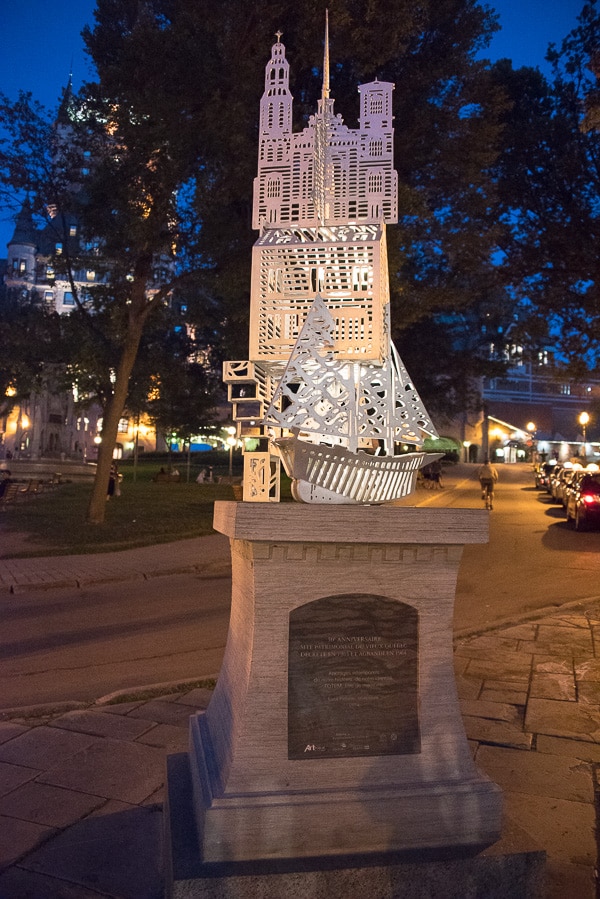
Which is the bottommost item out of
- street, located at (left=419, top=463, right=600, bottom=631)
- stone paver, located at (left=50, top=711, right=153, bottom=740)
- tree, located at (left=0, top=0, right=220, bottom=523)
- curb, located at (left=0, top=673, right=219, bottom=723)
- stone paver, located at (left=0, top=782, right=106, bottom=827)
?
street, located at (left=419, top=463, right=600, bottom=631)

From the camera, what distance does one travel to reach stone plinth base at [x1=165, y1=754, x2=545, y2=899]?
115 inches

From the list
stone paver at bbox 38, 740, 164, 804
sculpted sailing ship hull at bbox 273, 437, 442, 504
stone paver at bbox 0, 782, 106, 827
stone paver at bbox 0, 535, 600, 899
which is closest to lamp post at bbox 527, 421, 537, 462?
stone paver at bbox 0, 535, 600, 899

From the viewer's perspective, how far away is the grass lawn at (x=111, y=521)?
16.8m

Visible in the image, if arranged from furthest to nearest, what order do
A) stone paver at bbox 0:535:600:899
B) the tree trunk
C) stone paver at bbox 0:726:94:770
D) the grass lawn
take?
the tree trunk, the grass lawn, stone paver at bbox 0:726:94:770, stone paver at bbox 0:535:600:899

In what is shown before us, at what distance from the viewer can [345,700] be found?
129 inches

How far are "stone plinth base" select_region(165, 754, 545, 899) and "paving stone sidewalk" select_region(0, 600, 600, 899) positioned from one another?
10.6 inches

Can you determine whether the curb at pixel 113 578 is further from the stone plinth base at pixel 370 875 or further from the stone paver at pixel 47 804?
the stone plinth base at pixel 370 875

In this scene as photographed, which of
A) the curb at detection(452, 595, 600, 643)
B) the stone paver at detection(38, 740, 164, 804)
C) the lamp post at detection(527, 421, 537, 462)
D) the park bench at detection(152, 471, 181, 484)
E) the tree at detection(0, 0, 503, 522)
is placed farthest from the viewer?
the lamp post at detection(527, 421, 537, 462)

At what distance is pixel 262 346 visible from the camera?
412 centimetres

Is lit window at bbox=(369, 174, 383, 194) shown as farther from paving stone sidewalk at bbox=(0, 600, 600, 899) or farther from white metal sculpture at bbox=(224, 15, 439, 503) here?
paving stone sidewalk at bbox=(0, 600, 600, 899)

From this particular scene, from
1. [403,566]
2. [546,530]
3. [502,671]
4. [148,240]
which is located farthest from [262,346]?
[546,530]

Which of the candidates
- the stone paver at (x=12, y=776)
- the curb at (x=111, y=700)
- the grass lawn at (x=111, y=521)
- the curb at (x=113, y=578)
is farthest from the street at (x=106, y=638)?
the grass lawn at (x=111, y=521)

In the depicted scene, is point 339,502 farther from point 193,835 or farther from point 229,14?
point 229,14

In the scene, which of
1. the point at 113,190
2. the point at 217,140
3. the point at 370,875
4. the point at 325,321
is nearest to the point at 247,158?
the point at 217,140
